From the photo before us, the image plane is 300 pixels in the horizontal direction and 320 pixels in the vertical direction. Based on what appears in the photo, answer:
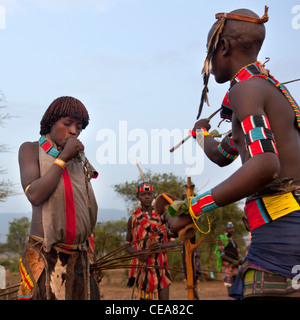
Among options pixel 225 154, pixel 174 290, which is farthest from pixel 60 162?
pixel 174 290

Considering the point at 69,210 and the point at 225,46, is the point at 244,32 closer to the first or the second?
the point at 225,46

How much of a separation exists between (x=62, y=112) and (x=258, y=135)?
2.03 metres

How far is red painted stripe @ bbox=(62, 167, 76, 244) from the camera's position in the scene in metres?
3.45

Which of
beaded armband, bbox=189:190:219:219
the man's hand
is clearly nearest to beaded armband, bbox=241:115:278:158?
beaded armband, bbox=189:190:219:219

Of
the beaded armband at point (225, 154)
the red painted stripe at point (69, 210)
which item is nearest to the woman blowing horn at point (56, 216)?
the red painted stripe at point (69, 210)

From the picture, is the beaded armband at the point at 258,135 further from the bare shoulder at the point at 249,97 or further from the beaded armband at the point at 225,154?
the beaded armband at the point at 225,154

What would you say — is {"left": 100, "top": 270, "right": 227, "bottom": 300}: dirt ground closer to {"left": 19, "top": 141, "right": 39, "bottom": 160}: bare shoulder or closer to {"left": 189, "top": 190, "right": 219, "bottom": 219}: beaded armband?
{"left": 19, "top": 141, "right": 39, "bottom": 160}: bare shoulder

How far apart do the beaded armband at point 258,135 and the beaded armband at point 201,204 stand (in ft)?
0.98
